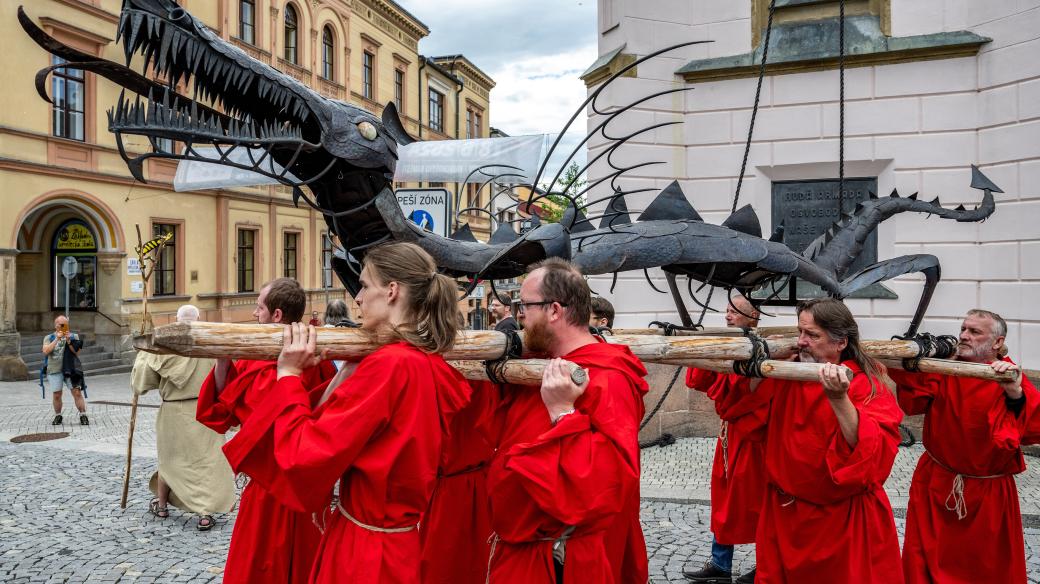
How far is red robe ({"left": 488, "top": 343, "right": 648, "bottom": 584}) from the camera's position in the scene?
237cm

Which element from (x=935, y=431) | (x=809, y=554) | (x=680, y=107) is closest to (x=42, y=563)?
(x=809, y=554)

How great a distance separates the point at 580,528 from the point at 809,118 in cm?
657

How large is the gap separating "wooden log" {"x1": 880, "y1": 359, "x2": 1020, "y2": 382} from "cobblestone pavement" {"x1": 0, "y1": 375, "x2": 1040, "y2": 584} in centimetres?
175

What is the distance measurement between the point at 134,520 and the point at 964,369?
19.7 feet

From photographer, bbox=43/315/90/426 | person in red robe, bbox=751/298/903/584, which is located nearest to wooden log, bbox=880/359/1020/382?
person in red robe, bbox=751/298/903/584

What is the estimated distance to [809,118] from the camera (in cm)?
778

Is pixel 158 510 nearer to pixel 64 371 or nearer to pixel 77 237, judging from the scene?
pixel 64 371

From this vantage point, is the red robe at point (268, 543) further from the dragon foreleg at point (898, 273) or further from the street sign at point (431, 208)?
the street sign at point (431, 208)

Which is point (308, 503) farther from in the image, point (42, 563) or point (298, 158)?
point (42, 563)

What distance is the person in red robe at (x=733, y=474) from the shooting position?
4.32m

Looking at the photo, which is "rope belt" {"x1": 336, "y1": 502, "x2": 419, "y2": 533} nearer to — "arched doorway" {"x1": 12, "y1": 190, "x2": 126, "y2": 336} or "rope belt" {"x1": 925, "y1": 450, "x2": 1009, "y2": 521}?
"rope belt" {"x1": 925, "y1": 450, "x2": 1009, "y2": 521}

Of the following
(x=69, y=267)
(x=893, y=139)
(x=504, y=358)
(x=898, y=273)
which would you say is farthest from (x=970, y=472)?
(x=69, y=267)

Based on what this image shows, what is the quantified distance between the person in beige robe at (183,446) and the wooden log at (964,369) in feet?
16.9

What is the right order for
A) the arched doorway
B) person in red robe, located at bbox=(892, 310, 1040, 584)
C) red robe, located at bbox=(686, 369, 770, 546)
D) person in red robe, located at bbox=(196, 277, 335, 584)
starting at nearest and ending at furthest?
person in red robe, located at bbox=(196, 277, 335, 584) < person in red robe, located at bbox=(892, 310, 1040, 584) < red robe, located at bbox=(686, 369, 770, 546) < the arched doorway
